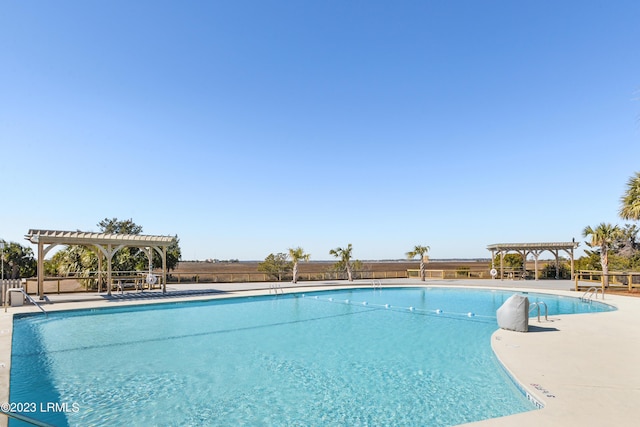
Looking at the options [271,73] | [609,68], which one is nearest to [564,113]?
[609,68]

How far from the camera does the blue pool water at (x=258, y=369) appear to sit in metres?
4.47

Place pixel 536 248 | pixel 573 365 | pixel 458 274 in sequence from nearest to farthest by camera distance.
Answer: pixel 573 365 → pixel 536 248 → pixel 458 274

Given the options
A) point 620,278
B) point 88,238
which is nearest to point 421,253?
point 620,278

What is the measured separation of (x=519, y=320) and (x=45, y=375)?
9237 millimetres

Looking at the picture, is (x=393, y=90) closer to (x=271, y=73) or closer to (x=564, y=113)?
(x=271, y=73)

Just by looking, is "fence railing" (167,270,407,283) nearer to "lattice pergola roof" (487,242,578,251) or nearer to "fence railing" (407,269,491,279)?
"fence railing" (407,269,491,279)

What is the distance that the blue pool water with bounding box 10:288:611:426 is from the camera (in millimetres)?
4473

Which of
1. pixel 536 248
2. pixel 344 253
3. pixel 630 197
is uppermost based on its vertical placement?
pixel 630 197

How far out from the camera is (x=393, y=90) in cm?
1747

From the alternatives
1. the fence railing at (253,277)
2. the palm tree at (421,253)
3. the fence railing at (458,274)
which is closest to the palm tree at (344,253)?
the fence railing at (253,277)

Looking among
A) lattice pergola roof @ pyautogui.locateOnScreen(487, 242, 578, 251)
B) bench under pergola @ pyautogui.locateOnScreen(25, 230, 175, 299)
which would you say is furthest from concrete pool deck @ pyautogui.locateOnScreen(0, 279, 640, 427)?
lattice pergola roof @ pyautogui.locateOnScreen(487, 242, 578, 251)

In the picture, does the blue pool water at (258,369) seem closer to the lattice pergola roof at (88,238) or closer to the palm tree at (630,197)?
the lattice pergola roof at (88,238)

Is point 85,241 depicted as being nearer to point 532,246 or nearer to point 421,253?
point 421,253

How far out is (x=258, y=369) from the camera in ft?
20.4
